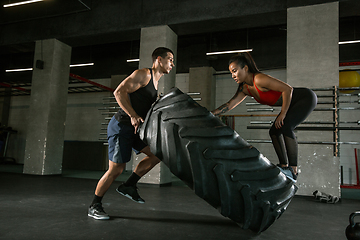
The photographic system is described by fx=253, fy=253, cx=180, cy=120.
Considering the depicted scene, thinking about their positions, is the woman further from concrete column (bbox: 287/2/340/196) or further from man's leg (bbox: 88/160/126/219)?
concrete column (bbox: 287/2/340/196)

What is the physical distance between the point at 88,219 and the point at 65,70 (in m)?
4.53

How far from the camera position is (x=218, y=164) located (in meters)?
1.24

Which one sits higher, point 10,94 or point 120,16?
point 120,16

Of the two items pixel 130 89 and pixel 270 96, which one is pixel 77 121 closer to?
pixel 130 89

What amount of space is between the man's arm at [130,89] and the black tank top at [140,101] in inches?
1.8

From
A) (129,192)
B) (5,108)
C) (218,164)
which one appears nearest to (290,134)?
(218,164)

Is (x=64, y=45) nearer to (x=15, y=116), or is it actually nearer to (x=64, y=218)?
(x=64, y=218)

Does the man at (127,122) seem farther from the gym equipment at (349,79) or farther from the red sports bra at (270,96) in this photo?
the gym equipment at (349,79)

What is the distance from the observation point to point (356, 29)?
5.66 metres

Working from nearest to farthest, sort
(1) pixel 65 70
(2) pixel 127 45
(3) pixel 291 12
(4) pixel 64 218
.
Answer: (4) pixel 64 218
(3) pixel 291 12
(1) pixel 65 70
(2) pixel 127 45

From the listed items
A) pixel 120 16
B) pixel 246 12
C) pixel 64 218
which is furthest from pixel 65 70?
pixel 64 218

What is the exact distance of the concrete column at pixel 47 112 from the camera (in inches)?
200

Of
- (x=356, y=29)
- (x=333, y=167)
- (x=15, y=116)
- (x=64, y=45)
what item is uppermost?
(x=356, y=29)

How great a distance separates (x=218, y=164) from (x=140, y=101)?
92 centimetres
